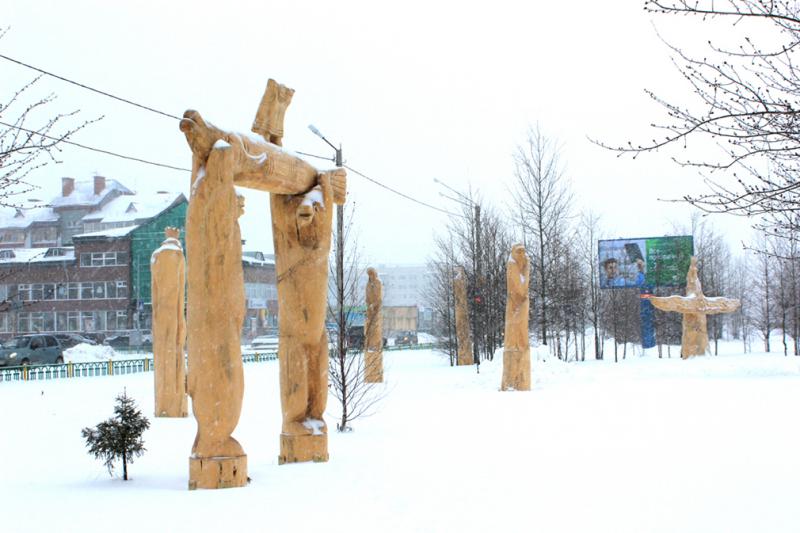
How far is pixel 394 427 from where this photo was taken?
10.9 m

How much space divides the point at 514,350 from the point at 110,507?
39.6ft

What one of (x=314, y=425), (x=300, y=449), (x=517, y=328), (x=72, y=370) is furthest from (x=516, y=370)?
(x=72, y=370)

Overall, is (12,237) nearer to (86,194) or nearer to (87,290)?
(86,194)

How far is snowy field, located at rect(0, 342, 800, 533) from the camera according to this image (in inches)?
222

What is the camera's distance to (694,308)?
23250mm

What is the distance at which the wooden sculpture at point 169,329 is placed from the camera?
13.0 metres

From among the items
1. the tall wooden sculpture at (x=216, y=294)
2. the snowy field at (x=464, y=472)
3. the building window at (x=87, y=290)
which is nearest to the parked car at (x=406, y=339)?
the building window at (x=87, y=290)

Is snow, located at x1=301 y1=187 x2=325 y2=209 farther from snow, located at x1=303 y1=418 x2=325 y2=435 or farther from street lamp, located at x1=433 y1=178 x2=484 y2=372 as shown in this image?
street lamp, located at x1=433 y1=178 x2=484 y2=372

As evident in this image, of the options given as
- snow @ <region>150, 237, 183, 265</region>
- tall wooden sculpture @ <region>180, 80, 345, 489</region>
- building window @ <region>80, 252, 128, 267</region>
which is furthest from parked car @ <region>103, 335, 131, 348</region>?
tall wooden sculpture @ <region>180, 80, 345, 489</region>

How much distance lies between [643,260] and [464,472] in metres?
24.6

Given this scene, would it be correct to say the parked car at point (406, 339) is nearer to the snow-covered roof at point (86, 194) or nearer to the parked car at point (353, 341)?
the snow-covered roof at point (86, 194)

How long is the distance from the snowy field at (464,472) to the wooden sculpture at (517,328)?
2717 millimetres

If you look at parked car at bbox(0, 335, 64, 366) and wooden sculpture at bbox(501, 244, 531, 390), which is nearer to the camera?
wooden sculpture at bbox(501, 244, 531, 390)

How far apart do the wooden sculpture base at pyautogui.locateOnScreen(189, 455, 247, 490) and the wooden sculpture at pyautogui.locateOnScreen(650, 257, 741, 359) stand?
63.1ft
